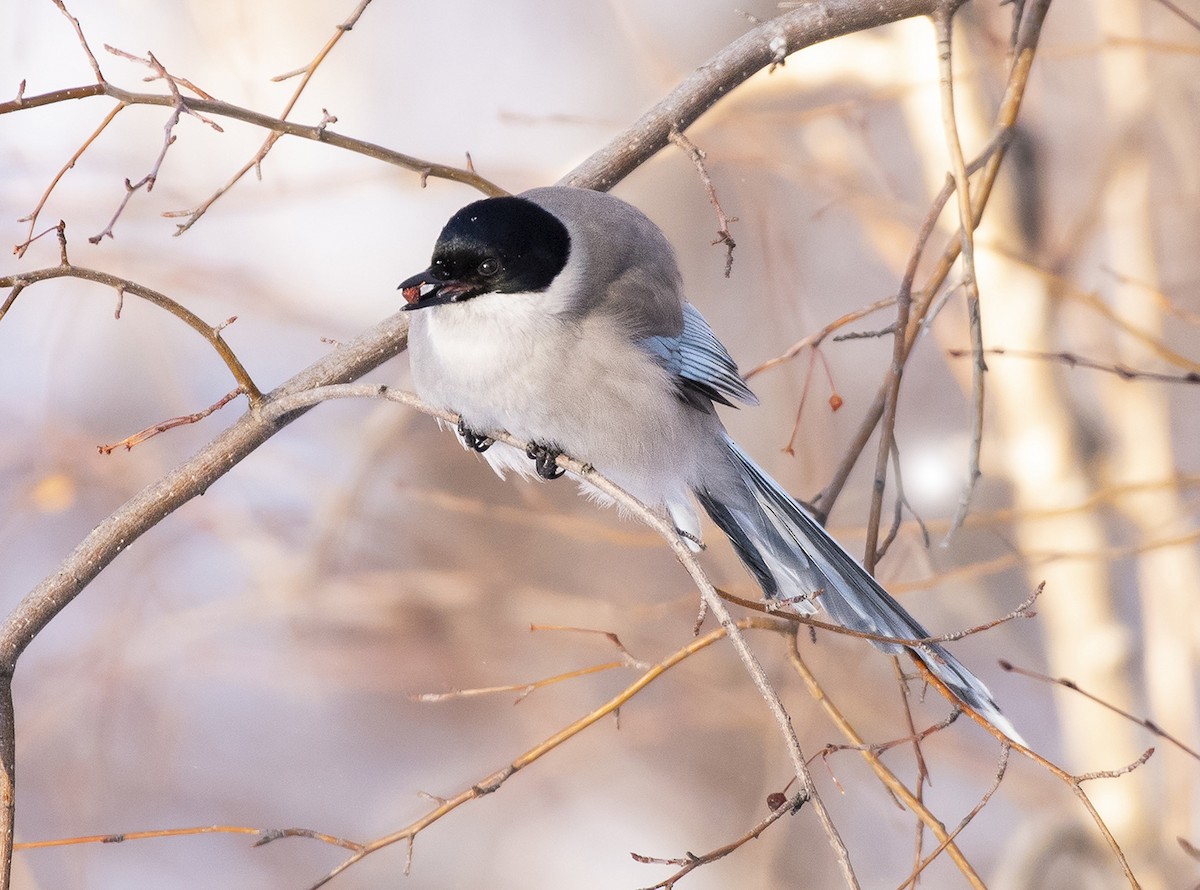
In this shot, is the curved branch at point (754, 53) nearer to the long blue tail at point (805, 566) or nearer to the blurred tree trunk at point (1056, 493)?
the long blue tail at point (805, 566)

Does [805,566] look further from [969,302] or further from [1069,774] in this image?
[1069,774]

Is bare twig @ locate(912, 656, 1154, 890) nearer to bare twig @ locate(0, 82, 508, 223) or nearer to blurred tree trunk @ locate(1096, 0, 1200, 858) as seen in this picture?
bare twig @ locate(0, 82, 508, 223)

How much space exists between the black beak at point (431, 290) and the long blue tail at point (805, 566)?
1.57 feet

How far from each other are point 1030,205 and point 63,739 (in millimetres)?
2436

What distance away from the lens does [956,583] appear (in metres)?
2.54

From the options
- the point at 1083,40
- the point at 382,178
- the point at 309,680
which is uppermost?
the point at 1083,40

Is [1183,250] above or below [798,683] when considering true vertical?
above

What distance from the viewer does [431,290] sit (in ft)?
3.93

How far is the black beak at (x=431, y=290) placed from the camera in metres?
1.14

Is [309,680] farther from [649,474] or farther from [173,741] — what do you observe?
[649,474]

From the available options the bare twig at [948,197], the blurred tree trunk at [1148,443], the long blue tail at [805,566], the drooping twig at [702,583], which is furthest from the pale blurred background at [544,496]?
the drooping twig at [702,583]

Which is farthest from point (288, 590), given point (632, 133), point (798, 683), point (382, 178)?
point (632, 133)

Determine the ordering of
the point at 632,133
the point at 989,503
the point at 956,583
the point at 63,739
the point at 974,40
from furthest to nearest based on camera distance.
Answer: the point at 989,503 < the point at 956,583 < the point at 63,739 < the point at 974,40 < the point at 632,133

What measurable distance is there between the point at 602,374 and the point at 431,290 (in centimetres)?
23
